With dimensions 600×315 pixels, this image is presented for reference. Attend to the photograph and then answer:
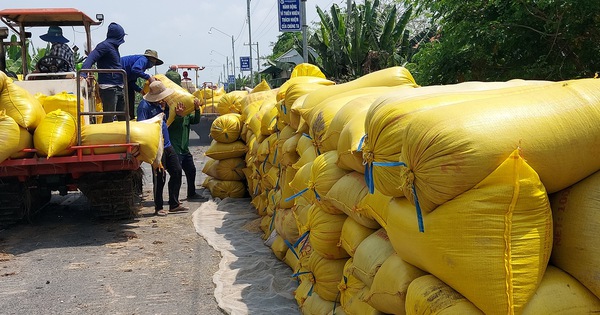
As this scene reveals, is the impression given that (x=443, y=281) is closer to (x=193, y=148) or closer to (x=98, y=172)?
(x=98, y=172)

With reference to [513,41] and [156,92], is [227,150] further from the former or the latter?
[513,41]

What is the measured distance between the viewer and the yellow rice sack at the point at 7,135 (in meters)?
5.96

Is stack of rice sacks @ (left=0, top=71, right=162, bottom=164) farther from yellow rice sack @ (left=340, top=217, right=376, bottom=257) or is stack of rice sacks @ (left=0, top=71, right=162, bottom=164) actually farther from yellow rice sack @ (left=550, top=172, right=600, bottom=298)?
yellow rice sack @ (left=550, top=172, right=600, bottom=298)

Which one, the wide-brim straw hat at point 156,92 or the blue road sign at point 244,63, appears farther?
the blue road sign at point 244,63

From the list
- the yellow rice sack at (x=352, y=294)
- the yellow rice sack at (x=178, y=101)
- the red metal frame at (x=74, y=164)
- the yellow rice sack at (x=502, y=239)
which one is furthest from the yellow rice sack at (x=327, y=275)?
the yellow rice sack at (x=178, y=101)

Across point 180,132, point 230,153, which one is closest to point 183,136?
point 180,132

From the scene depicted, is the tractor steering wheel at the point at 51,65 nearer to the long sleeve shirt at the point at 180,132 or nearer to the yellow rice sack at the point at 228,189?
the long sleeve shirt at the point at 180,132

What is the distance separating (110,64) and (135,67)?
707 millimetres

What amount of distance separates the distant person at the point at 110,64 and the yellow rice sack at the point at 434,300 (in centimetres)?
650

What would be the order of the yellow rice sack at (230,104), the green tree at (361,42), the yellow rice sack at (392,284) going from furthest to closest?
the green tree at (361,42)
the yellow rice sack at (230,104)
the yellow rice sack at (392,284)

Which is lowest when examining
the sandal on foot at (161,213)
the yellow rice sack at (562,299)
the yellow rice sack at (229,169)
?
the sandal on foot at (161,213)

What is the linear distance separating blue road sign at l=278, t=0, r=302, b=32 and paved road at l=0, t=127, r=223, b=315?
271 inches

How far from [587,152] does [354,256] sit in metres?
1.37

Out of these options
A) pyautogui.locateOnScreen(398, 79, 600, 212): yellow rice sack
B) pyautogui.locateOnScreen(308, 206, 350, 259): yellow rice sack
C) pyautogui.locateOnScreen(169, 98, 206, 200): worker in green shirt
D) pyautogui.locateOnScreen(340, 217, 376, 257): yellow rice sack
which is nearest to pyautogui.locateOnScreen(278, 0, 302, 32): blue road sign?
pyautogui.locateOnScreen(169, 98, 206, 200): worker in green shirt
